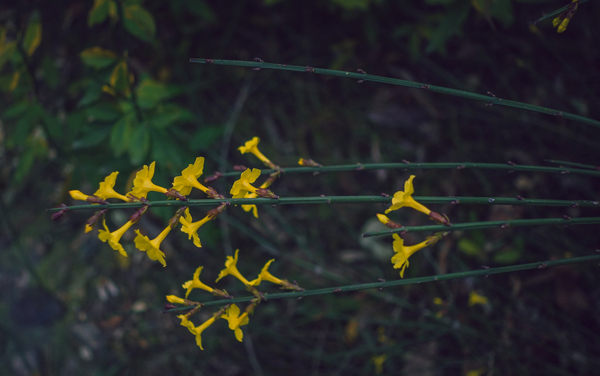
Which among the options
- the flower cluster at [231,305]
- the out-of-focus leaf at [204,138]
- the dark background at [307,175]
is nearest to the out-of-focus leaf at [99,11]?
the dark background at [307,175]

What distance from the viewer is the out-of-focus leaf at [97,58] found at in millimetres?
2109

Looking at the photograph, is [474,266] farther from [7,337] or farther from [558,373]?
[7,337]

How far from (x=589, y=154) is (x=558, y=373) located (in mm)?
1451

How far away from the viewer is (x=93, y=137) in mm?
2105

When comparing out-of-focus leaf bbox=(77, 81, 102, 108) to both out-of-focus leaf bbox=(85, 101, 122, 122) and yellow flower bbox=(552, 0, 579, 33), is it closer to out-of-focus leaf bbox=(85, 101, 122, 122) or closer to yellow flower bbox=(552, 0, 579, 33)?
out-of-focus leaf bbox=(85, 101, 122, 122)

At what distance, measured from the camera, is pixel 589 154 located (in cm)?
256

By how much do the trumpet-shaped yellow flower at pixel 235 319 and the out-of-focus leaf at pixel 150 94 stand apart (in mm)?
1324

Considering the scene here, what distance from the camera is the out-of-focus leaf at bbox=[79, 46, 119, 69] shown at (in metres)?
2.11

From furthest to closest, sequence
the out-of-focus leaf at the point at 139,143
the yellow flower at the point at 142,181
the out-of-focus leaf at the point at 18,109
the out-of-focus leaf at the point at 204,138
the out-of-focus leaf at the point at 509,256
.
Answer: the out-of-focus leaf at the point at 509,256, the out-of-focus leaf at the point at 204,138, the out-of-focus leaf at the point at 18,109, the out-of-focus leaf at the point at 139,143, the yellow flower at the point at 142,181

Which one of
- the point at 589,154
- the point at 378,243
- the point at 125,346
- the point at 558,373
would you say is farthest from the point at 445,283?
the point at 125,346

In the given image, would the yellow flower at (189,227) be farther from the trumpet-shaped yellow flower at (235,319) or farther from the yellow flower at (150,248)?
the trumpet-shaped yellow flower at (235,319)

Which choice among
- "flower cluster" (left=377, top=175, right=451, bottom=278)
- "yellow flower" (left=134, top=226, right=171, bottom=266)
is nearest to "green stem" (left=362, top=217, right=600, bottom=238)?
"flower cluster" (left=377, top=175, right=451, bottom=278)

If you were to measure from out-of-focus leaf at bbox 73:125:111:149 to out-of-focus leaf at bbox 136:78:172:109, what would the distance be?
9.6 inches

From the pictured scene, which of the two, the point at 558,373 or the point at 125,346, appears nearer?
the point at 558,373
